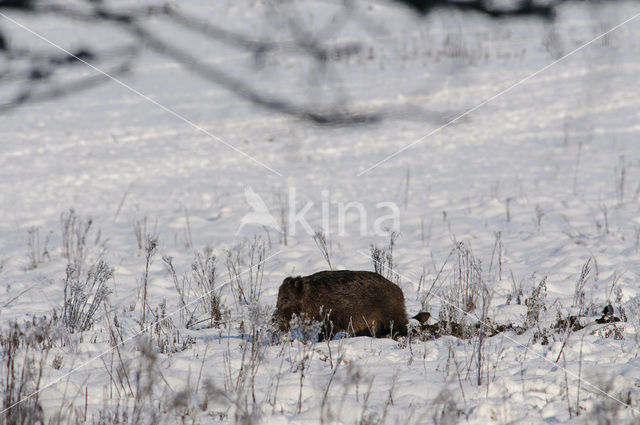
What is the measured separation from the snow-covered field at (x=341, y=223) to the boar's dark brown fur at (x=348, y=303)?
0.21 meters

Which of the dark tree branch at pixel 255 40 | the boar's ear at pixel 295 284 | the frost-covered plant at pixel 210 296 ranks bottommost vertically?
the frost-covered plant at pixel 210 296

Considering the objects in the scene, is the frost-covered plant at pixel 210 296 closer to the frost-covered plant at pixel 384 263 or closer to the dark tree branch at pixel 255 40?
the frost-covered plant at pixel 384 263

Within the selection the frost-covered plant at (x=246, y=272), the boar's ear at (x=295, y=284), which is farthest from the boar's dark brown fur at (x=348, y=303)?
the frost-covered plant at (x=246, y=272)

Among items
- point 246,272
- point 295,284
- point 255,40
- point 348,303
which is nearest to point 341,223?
point 246,272

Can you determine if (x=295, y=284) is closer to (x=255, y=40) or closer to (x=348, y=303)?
(x=348, y=303)

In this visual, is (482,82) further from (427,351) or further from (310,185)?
(427,351)

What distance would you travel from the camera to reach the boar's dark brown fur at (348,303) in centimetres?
403

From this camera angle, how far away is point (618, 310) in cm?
454

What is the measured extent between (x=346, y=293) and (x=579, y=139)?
9146 millimetres

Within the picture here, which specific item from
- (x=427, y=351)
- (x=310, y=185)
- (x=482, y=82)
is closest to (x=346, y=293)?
(x=427, y=351)

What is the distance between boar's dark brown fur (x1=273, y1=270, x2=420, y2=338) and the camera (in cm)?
403

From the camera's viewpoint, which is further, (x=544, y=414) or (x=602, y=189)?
(x=602, y=189)

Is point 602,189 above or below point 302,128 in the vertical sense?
below

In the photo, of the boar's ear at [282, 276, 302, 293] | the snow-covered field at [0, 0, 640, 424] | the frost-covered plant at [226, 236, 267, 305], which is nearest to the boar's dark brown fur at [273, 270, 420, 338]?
the boar's ear at [282, 276, 302, 293]
